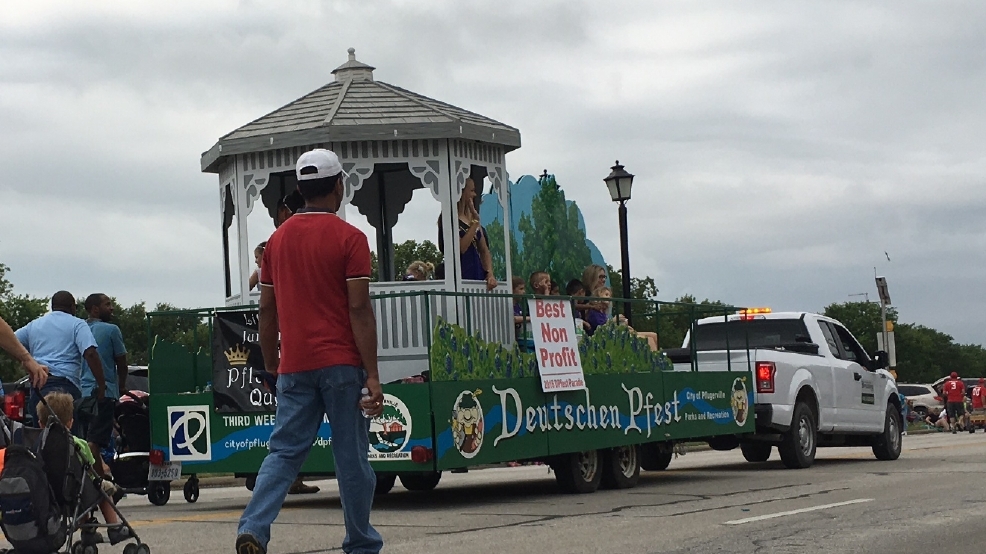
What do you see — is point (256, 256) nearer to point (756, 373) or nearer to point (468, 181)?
point (468, 181)

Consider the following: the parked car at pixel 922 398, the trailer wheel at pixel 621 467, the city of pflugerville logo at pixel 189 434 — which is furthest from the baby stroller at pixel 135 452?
the parked car at pixel 922 398

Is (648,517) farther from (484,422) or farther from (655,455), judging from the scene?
(655,455)

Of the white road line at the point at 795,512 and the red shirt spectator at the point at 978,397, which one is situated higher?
the white road line at the point at 795,512

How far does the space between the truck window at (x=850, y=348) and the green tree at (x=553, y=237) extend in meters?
3.52

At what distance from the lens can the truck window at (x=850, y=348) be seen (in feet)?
65.9

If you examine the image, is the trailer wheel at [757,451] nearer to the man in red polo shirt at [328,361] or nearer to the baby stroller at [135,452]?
the baby stroller at [135,452]

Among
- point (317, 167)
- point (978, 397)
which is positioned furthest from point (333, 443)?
point (978, 397)

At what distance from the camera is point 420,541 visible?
9688 mm

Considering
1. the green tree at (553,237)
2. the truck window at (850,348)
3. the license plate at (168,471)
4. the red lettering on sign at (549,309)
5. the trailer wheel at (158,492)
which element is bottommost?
the trailer wheel at (158,492)

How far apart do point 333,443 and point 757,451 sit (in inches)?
554

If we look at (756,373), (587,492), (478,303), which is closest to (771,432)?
(756,373)

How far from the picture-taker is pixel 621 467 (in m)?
14.9

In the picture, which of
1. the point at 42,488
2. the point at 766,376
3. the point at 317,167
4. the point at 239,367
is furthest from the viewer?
the point at 766,376

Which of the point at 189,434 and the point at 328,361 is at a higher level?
the point at 328,361
